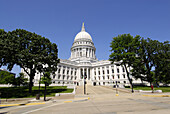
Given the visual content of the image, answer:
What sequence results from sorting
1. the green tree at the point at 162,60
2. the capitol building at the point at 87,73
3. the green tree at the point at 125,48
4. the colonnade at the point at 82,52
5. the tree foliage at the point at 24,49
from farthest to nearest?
1. the colonnade at the point at 82,52
2. the capitol building at the point at 87,73
3. the green tree at the point at 162,60
4. the green tree at the point at 125,48
5. the tree foliage at the point at 24,49

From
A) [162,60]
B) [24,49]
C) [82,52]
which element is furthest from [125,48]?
[82,52]

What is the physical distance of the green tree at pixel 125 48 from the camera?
31.0m

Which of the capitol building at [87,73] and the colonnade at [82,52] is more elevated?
the colonnade at [82,52]

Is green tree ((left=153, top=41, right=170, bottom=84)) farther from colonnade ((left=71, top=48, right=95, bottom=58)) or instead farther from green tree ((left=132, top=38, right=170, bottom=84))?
colonnade ((left=71, top=48, right=95, bottom=58))

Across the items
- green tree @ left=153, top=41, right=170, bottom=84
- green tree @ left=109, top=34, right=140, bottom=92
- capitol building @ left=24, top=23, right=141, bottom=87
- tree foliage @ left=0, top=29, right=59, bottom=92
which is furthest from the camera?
capitol building @ left=24, top=23, right=141, bottom=87

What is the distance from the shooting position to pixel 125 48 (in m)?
33.0

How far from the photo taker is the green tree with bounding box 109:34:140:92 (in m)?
31.0

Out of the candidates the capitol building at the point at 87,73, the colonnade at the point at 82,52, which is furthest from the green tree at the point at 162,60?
the colonnade at the point at 82,52

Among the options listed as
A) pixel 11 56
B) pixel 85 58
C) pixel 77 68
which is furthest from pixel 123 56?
pixel 85 58

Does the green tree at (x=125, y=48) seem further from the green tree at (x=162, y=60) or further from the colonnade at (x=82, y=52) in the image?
the colonnade at (x=82, y=52)

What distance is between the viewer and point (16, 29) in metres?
24.2

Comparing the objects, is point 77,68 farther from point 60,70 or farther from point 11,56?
point 11,56

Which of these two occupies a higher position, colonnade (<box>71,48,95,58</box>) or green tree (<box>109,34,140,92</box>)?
colonnade (<box>71,48,95,58</box>)

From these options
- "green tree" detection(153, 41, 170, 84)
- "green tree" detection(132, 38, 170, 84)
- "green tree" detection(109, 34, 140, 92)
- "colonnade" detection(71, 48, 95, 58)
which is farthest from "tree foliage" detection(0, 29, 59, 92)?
"colonnade" detection(71, 48, 95, 58)
